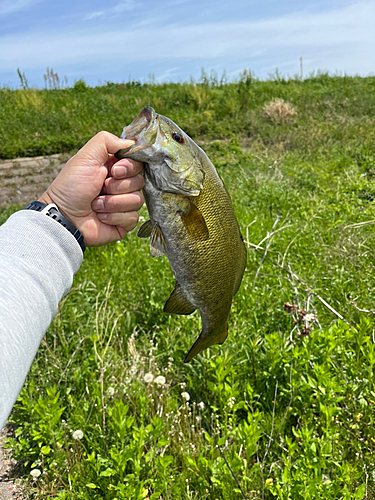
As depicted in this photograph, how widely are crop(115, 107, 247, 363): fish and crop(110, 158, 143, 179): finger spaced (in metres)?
0.13

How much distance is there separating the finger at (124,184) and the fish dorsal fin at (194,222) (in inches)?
16.9

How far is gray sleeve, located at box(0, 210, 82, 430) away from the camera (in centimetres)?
117

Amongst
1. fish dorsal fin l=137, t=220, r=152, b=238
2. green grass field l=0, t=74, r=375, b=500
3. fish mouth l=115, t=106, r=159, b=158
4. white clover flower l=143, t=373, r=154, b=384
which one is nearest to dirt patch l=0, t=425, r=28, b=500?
green grass field l=0, t=74, r=375, b=500

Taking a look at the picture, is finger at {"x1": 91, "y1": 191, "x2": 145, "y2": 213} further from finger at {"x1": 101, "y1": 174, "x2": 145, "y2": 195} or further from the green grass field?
the green grass field

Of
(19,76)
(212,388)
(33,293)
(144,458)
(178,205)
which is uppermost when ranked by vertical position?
(19,76)

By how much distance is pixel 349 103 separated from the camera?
1425 cm

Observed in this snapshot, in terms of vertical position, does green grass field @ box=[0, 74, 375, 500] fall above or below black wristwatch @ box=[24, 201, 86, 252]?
below

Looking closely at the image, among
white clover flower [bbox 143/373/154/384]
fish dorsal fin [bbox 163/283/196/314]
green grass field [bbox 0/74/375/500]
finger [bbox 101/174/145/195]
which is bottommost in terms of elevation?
green grass field [bbox 0/74/375/500]

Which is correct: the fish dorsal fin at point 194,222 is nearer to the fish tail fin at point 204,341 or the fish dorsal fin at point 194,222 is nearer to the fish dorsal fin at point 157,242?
the fish dorsal fin at point 157,242

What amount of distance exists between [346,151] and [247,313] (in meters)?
7.30

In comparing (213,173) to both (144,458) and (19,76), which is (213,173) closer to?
(144,458)

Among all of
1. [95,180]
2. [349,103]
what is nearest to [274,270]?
[95,180]

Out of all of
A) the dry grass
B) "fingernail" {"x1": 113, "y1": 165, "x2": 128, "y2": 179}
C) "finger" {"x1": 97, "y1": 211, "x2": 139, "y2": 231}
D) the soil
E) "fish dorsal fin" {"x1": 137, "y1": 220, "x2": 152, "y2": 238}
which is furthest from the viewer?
the dry grass

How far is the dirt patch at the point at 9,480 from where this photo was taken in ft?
8.11
